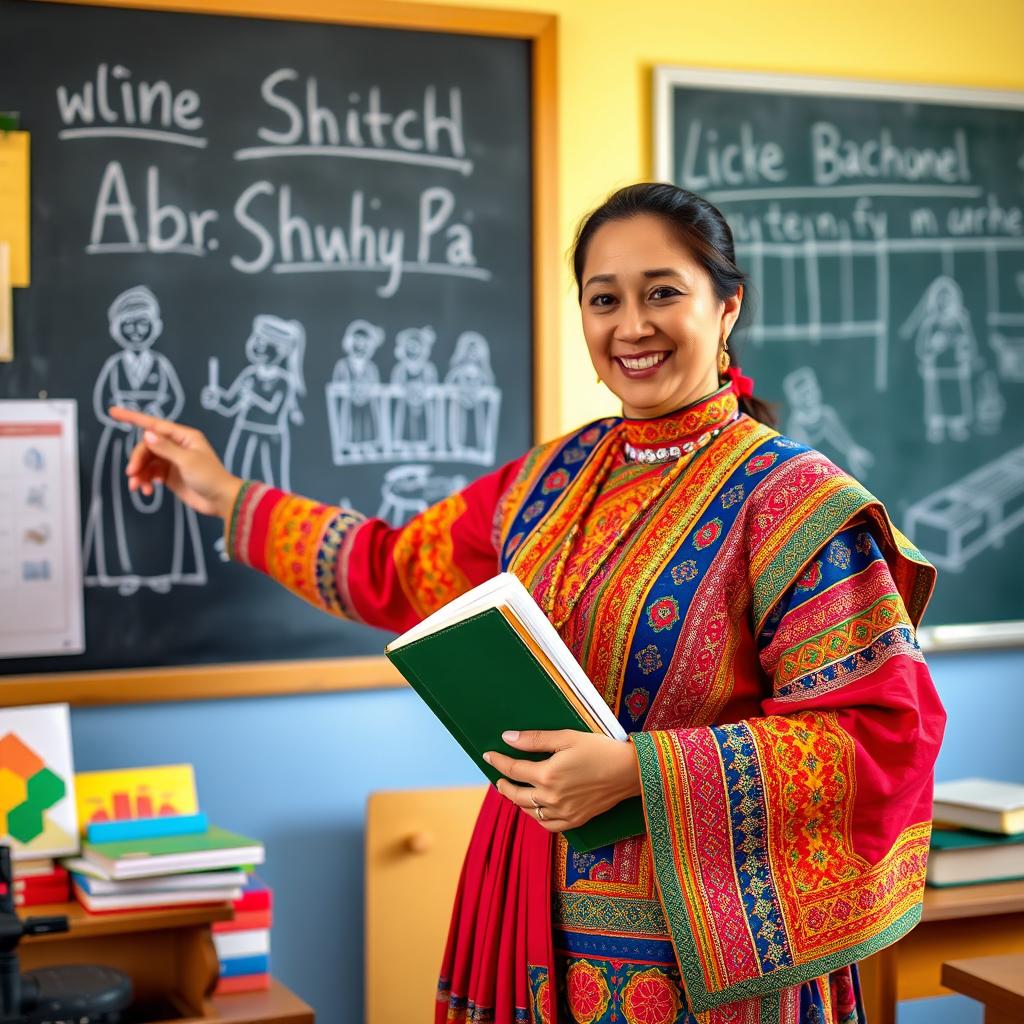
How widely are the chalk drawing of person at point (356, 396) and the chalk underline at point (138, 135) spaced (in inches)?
15.3

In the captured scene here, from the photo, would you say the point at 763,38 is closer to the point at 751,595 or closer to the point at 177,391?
the point at 177,391

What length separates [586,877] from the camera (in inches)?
55.4

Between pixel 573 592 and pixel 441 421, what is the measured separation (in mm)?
910

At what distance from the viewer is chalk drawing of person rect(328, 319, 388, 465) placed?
88.8 inches

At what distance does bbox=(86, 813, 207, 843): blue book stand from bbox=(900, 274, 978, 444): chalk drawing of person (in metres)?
1.57

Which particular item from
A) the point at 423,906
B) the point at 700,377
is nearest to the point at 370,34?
the point at 700,377

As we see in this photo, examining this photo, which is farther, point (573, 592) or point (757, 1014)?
point (573, 592)

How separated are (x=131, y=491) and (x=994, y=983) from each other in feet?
4.71

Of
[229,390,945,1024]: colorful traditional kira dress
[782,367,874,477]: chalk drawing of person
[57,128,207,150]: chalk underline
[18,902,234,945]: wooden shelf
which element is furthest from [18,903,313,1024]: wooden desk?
[782,367,874,477]: chalk drawing of person

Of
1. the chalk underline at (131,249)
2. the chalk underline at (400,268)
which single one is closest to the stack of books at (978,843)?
the chalk underline at (400,268)

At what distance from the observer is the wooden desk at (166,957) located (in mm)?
1799

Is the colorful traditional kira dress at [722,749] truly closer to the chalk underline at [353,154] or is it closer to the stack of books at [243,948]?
the stack of books at [243,948]

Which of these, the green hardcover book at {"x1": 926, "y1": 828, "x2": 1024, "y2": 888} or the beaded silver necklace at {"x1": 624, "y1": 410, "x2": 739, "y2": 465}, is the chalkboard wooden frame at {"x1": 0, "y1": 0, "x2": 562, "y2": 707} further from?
the green hardcover book at {"x1": 926, "y1": 828, "x2": 1024, "y2": 888}

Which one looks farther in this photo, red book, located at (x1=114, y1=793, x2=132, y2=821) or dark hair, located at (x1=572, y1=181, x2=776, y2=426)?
red book, located at (x1=114, y1=793, x2=132, y2=821)
